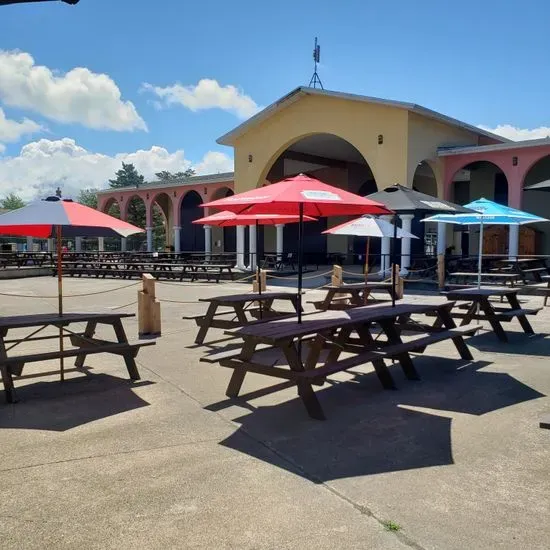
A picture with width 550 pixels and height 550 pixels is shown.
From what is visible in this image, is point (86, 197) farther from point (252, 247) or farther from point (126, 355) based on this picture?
point (126, 355)

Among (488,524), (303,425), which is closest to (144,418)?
(303,425)

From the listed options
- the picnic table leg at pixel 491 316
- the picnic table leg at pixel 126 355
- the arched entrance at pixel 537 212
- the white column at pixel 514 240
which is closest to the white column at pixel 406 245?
the white column at pixel 514 240

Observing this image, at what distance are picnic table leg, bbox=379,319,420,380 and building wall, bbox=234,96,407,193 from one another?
39.5ft

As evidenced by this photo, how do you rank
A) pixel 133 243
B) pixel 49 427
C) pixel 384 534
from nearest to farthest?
pixel 384 534 → pixel 49 427 → pixel 133 243

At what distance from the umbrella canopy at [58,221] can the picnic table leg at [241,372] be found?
1.94 meters

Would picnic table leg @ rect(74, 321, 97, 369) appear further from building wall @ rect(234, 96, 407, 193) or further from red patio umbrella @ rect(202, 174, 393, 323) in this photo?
building wall @ rect(234, 96, 407, 193)

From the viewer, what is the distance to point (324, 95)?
1845 centimetres

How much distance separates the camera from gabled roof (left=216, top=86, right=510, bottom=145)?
1658 centimetres

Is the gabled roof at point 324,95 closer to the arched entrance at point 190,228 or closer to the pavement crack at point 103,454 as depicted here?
the arched entrance at point 190,228

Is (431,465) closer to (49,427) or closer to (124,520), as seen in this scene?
(124,520)

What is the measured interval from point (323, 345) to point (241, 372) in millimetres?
1093

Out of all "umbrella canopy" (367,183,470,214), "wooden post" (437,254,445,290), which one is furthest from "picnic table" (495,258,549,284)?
"umbrella canopy" (367,183,470,214)

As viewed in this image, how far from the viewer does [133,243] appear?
165 ft

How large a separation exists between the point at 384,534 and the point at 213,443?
1.57 m
